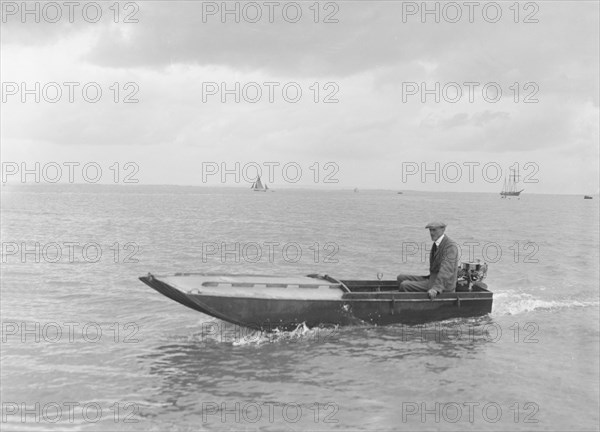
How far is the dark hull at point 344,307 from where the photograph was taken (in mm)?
13302

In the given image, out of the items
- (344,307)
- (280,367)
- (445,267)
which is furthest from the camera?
(445,267)

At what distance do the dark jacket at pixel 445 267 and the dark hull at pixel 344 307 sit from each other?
29 centimetres

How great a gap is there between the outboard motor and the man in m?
1.03

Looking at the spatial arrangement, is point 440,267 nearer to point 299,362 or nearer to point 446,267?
point 446,267

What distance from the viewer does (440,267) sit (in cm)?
1488

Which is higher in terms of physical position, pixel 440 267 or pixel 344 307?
pixel 440 267

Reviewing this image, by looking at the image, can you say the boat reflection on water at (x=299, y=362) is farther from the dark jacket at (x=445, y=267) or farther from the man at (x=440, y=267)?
the dark jacket at (x=445, y=267)

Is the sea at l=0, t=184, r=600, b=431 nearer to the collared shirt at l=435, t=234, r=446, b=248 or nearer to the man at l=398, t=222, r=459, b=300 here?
the man at l=398, t=222, r=459, b=300

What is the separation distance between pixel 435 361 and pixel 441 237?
3.38 meters

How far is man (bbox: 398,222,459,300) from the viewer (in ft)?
48.1

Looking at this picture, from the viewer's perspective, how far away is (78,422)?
31.2 feet

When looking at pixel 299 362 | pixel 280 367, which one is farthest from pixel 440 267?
pixel 280 367

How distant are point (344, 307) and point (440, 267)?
9.29 ft

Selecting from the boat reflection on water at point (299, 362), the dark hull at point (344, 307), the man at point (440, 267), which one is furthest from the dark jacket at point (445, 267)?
the boat reflection on water at point (299, 362)
